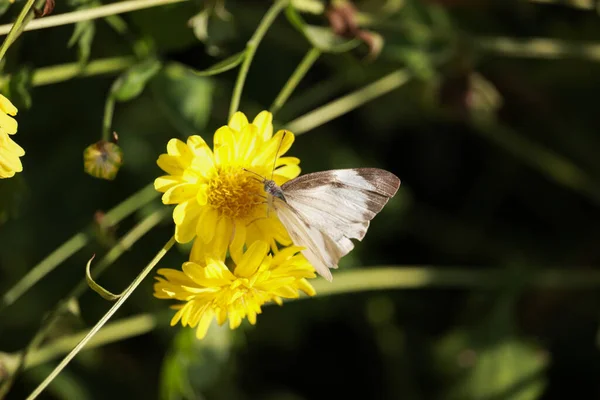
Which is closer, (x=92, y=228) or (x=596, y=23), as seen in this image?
(x=92, y=228)

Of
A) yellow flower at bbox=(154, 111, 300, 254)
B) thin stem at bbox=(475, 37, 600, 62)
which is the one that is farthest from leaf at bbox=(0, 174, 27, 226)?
thin stem at bbox=(475, 37, 600, 62)

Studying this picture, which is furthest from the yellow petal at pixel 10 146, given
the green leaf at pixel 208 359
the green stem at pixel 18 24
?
the green leaf at pixel 208 359

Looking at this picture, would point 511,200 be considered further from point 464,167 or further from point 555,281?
point 555,281

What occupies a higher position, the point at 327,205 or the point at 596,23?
the point at 596,23

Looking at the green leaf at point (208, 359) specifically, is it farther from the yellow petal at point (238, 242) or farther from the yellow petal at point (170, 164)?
the yellow petal at point (170, 164)

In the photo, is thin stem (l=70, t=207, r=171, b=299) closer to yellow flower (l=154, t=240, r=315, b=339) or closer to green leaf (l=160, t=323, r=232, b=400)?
yellow flower (l=154, t=240, r=315, b=339)

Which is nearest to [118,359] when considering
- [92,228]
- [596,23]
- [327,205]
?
[92,228]
